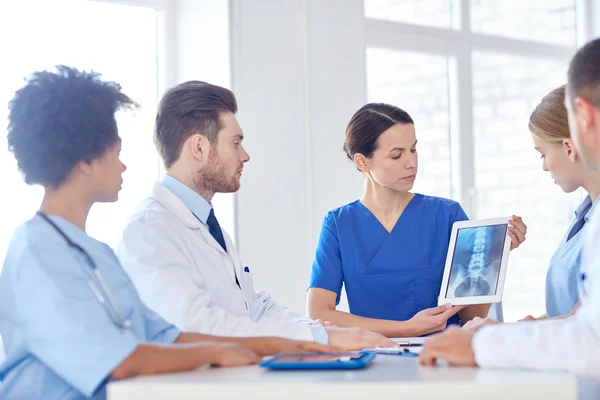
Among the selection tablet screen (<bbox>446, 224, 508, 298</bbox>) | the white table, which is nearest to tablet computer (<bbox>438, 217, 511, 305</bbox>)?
tablet screen (<bbox>446, 224, 508, 298</bbox>)

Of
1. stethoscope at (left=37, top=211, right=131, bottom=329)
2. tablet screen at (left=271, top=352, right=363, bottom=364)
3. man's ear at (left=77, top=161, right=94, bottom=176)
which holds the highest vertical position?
man's ear at (left=77, top=161, right=94, bottom=176)

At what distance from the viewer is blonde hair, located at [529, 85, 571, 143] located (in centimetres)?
226

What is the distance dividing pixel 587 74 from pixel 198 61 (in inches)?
87.7

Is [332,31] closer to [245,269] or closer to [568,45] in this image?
[245,269]

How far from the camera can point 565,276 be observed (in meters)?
2.24

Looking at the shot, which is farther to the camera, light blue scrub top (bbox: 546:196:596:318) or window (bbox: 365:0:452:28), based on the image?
window (bbox: 365:0:452:28)

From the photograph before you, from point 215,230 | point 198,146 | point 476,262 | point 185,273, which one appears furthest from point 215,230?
point 476,262

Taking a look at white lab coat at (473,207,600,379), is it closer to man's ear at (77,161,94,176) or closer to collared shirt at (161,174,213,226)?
man's ear at (77,161,94,176)

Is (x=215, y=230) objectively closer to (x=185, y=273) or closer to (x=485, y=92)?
(x=185, y=273)

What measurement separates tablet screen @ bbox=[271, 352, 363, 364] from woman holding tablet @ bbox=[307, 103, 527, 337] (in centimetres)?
101

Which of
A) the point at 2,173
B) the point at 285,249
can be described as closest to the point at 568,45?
the point at 285,249

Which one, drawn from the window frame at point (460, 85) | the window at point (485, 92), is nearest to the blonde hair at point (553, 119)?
the window at point (485, 92)

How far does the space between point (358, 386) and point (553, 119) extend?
1385 mm

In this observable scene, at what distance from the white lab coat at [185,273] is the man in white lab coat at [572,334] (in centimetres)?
59
